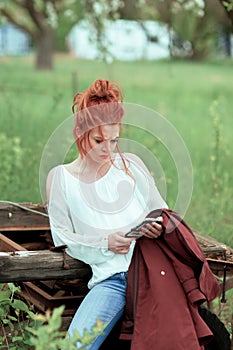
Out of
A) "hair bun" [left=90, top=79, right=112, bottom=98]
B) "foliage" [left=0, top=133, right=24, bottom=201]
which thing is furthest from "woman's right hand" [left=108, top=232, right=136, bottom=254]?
"foliage" [left=0, top=133, right=24, bottom=201]

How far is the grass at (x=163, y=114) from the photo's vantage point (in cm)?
755

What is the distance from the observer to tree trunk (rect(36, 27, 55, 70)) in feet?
91.0

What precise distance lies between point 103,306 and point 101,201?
20.9 inches

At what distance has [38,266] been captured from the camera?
156 inches

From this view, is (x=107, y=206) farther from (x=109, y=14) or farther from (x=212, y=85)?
(x=212, y=85)

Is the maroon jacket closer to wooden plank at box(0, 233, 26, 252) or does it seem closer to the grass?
the grass

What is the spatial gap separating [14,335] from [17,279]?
0.59m

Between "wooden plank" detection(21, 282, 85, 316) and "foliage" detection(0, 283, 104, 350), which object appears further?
"wooden plank" detection(21, 282, 85, 316)

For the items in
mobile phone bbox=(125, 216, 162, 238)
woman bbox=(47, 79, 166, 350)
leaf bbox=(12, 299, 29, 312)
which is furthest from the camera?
leaf bbox=(12, 299, 29, 312)

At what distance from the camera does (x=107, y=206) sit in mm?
4188

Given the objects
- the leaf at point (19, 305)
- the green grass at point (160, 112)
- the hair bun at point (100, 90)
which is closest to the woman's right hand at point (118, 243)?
the leaf at point (19, 305)

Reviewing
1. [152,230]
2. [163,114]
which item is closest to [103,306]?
[152,230]

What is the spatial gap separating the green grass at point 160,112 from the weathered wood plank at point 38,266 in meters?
2.16

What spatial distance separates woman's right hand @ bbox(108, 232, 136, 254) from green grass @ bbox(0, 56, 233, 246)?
2105 millimetres
